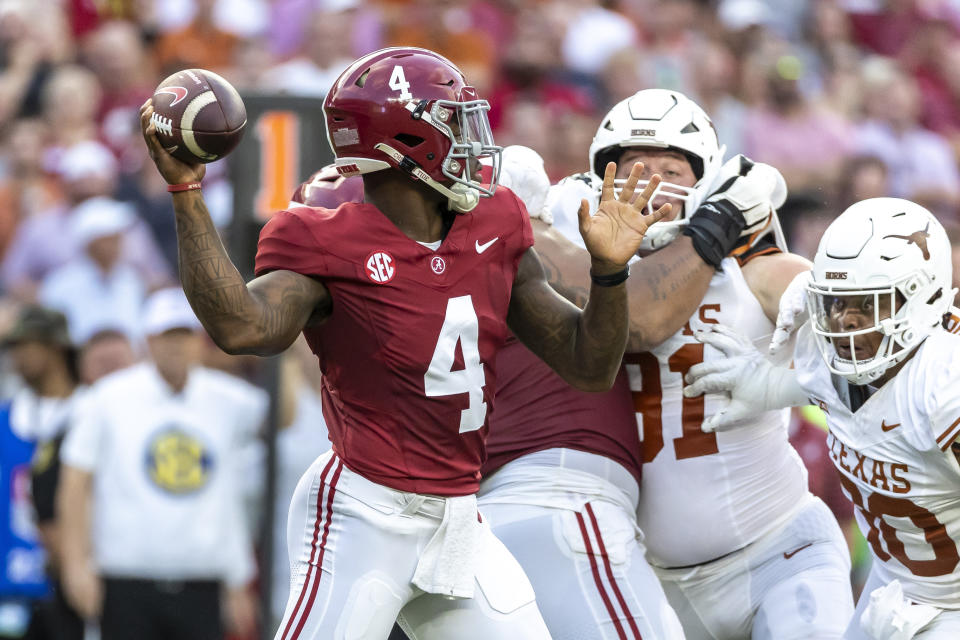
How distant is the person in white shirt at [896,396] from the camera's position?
14.0 feet

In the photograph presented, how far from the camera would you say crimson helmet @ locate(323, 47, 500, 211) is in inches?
156

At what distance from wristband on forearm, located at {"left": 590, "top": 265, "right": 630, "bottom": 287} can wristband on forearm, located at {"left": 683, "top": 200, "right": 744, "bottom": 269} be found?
702mm

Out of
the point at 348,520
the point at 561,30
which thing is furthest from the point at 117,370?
the point at 348,520

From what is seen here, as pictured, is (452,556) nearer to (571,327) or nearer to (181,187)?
(571,327)

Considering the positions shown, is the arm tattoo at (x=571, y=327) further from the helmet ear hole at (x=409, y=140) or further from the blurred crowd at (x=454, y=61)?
the blurred crowd at (x=454, y=61)

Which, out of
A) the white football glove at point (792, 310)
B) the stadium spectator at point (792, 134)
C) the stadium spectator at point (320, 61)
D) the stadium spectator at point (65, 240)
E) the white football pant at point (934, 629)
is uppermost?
the stadium spectator at point (320, 61)

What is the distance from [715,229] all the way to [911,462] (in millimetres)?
906

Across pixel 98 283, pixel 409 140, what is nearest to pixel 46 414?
pixel 98 283

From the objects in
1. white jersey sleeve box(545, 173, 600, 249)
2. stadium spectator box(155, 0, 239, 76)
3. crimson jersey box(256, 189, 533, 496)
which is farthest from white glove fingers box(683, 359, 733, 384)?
stadium spectator box(155, 0, 239, 76)

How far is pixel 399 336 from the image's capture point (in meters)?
3.91

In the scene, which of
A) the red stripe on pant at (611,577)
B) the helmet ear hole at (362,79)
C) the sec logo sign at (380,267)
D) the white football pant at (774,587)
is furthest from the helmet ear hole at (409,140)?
the white football pant at (774,587)

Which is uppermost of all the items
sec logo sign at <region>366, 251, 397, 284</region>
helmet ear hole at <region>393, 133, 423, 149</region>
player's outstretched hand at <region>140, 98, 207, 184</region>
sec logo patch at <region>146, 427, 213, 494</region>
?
helmet ear hole at <region>393, 133, 423, 149</region>

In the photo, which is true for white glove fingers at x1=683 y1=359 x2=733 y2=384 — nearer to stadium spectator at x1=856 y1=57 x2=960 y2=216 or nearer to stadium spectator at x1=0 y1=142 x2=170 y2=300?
stadium spectator at x1=0 y1=142 x2=170 y2=300

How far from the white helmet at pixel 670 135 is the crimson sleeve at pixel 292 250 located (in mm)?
1237
